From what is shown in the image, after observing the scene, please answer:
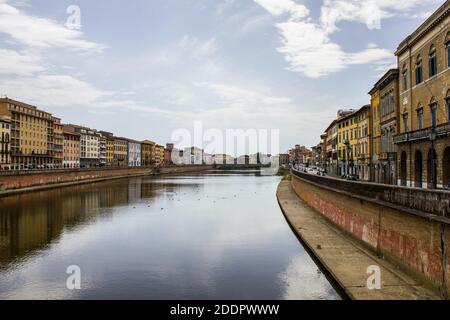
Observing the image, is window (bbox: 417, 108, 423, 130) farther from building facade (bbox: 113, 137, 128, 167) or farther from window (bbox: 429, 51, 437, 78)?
building facade (bbox: 113, 137, 128, 167)

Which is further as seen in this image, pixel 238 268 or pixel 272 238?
pixel 272 238

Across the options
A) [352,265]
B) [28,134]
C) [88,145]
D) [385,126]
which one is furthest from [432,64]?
[88,145]

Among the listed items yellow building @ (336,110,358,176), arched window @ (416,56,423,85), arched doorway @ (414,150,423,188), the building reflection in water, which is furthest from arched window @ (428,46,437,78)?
the building reflection in water

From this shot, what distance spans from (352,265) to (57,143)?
393 ft

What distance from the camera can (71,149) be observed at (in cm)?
13538

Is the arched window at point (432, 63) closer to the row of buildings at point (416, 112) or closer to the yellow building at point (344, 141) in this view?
the row of buildings at point (416, 112)

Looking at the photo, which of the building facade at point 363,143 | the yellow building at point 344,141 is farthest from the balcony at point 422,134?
the yellow building at point 344,141

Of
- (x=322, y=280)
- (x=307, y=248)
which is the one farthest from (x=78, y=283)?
(x=307, y=248)

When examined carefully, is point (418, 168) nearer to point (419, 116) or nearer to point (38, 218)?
point (419, 116)

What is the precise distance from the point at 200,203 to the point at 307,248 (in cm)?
3121

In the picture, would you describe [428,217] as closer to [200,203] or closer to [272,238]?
[272,238]

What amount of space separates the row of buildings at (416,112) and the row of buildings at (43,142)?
7905 centimetres

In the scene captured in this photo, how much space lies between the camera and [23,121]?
101 metres

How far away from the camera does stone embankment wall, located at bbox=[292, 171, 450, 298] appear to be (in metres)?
14.0
